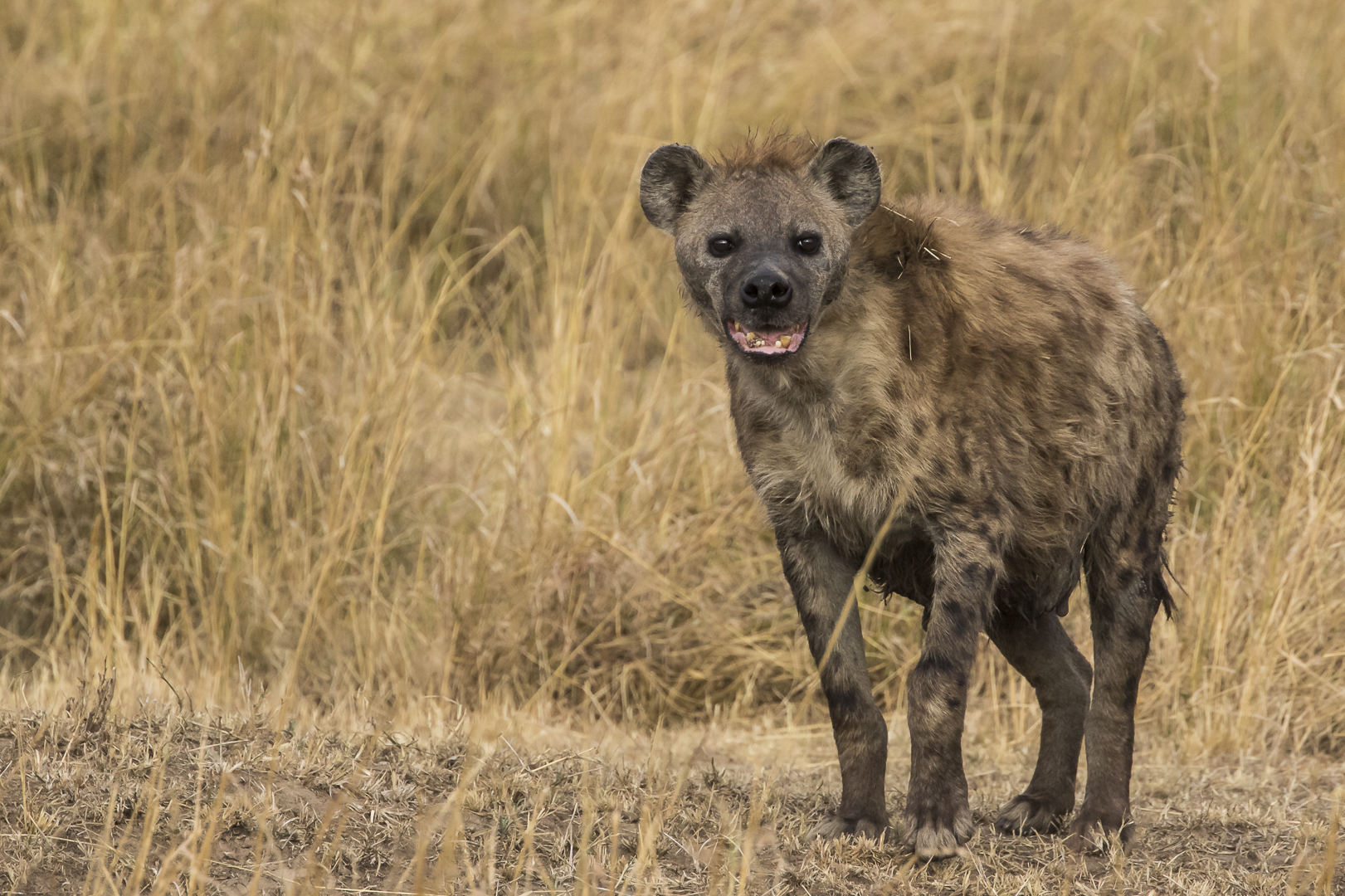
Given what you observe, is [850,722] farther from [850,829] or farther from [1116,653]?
[1116,653]

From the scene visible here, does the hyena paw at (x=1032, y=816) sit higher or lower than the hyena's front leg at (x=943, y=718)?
lower

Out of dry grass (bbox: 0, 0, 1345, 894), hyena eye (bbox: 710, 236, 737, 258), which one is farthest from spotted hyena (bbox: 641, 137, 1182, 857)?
dry grass (bbox: 0, 0, 1345, 894)

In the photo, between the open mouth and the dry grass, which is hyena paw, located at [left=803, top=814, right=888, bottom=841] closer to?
the dry grass

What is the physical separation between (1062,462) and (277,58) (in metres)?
4.45

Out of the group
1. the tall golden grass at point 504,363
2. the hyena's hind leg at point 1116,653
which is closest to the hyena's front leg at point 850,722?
the hyena's hind leg at point 1116,653

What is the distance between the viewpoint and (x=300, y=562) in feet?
18.2

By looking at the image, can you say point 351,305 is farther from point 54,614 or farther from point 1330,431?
point 1330,431

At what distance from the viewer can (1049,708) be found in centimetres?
410

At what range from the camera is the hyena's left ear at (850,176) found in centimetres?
372

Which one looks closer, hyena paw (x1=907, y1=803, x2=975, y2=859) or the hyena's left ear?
hyena paw (x1=907, y1=803, x2=975, y2=859)

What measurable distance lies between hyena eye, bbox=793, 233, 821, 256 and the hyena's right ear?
1.20 ft

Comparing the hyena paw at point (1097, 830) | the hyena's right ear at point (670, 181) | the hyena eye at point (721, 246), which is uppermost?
the hyena's right ear at point (670, 181)

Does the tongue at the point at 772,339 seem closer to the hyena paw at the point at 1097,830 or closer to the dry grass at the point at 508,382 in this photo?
the dry grass at the point at 508,382

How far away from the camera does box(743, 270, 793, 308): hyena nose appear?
3.46 metres
